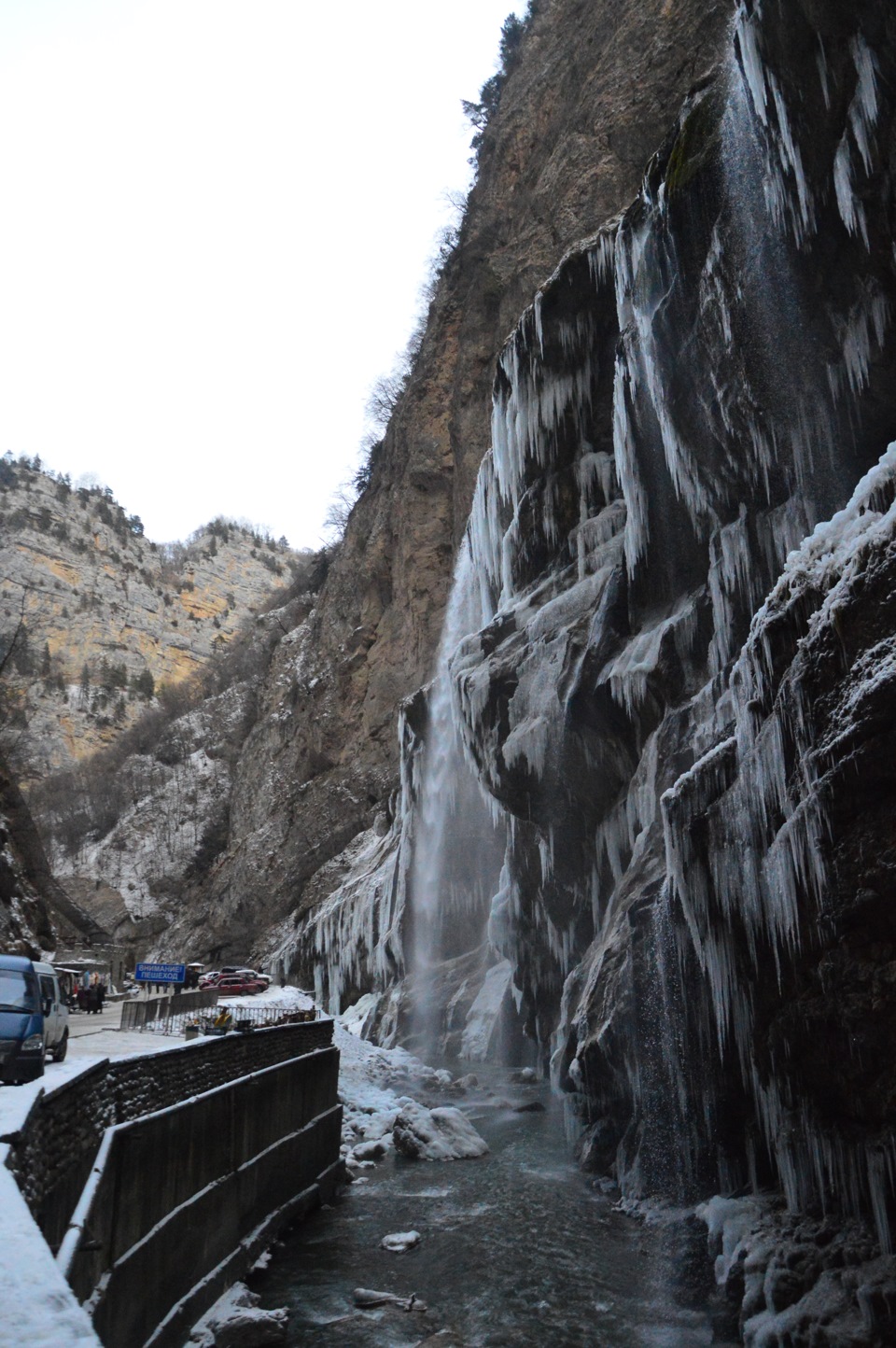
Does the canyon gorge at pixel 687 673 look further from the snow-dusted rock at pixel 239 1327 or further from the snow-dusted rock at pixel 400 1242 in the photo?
the snow-dusted rock at pixel 239 1327

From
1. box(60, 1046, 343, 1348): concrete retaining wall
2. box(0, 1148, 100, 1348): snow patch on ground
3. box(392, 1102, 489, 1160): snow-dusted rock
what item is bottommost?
box(392, 1102, 489, 1160): snow-dusted rock

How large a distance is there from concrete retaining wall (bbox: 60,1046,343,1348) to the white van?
2.14m

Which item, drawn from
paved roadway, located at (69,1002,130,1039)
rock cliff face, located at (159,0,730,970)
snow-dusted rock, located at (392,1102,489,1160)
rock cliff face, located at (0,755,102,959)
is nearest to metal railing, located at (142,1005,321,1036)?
paved roadway, located at (69,1002,130,1039)

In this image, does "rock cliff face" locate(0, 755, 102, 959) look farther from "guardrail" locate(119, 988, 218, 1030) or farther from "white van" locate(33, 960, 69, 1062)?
"white van" locate(33, 960, 69, 1062)

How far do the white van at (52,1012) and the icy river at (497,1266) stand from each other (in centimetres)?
352

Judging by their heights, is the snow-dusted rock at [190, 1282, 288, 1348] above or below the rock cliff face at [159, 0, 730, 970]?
below

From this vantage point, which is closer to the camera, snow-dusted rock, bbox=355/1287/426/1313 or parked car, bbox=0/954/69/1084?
parked car, bbox=0/954/69/1084

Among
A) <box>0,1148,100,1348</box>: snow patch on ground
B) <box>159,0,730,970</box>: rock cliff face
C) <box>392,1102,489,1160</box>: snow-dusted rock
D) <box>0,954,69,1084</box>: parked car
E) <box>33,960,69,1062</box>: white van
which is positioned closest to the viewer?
<box>0,1148,100,1348</box>: snow patch on ground

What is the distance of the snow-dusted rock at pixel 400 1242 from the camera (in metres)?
11.4

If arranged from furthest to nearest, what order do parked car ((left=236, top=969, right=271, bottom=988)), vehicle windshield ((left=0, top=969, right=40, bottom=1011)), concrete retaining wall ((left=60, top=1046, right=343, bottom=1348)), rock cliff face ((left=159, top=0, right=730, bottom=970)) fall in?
parked car ((left=236, top=969, right=271, bottom=988))
rock cliff face ((left=159, top=0, right=730, bottom=970))
vehicle windshield ((left=0, top=969, right=40, bottom=1011))
concrete retaining wall ((left=60, top=1046, right=343, bottom=1348))

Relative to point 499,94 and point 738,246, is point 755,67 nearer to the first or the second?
point 738,246

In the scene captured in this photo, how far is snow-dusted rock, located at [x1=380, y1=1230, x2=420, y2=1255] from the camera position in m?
11.4

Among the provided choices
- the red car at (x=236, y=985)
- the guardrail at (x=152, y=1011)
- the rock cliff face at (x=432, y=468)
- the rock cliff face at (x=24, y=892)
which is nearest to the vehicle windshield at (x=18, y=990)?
the guardrail at (x=152, y=1011)

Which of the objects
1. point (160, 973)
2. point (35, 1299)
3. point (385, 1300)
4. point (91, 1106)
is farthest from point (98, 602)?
point (35, 1299)
